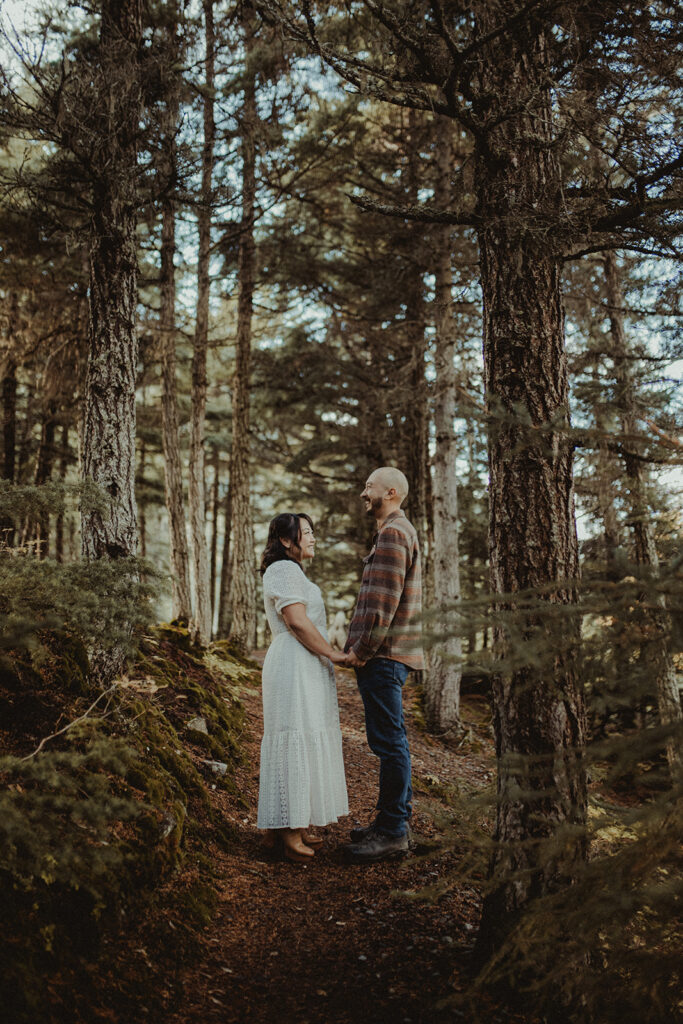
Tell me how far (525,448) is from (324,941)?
9.15 ft

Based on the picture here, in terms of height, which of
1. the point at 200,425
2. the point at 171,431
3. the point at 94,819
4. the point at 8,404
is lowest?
the point at 94,819

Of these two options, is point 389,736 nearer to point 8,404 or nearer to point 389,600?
point 389,600

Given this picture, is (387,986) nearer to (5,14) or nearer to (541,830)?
(541,830)

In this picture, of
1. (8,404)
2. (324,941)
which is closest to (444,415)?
(8,404)

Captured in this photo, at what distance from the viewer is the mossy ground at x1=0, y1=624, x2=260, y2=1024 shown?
2.10 metres

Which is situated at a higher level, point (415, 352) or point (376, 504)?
point (415, 352)

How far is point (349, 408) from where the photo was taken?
44.3ft

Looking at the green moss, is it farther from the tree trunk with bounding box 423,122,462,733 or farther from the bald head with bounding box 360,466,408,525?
the tree trunk with bounding box 423,122,462,733

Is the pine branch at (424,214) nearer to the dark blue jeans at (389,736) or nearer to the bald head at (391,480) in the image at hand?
Answer: the bald head at (391,480)

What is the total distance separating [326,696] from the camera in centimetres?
423

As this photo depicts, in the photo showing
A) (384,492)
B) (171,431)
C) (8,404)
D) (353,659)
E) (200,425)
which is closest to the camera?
(353,659)

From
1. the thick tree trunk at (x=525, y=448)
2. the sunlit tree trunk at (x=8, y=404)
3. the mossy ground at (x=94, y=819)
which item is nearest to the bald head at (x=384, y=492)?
the thick tree trunk at (x=525, y=448)

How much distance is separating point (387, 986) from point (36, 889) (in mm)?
1632

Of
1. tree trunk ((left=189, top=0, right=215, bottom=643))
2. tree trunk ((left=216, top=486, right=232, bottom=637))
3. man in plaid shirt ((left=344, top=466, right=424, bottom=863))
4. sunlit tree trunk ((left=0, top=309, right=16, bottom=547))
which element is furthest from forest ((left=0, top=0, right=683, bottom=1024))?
tree trunk ((left=216, top=486, right=232, bottom=637))
